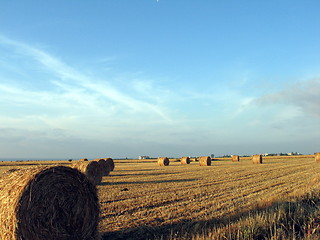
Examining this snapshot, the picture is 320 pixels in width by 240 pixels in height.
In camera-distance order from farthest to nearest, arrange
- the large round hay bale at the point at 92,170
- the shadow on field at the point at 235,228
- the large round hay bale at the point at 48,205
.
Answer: the large round hay bale at the point at 92,170
the shadow on field at the point at 235,228
the large round hay bale at the point at 48,205

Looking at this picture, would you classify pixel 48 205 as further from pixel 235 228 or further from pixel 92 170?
pixel 92 170

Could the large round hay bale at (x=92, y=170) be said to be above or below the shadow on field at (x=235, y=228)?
above

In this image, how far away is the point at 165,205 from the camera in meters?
10.7

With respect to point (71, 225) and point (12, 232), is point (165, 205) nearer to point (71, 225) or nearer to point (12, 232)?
point (71, 225)

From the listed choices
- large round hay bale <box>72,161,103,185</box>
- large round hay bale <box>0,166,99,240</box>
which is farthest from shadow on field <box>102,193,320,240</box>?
large round hay bale <box>72,161,103,185</box>

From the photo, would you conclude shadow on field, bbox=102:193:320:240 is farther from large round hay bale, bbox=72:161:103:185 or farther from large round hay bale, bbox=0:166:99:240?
large round hay bale, bbox=72:161:103:185

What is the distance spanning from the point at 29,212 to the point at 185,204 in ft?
18.7

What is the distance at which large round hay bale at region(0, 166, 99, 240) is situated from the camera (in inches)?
252

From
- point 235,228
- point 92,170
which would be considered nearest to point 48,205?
point 235,228

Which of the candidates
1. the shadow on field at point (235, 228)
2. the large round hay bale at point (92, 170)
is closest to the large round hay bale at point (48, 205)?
the shadow on field at point (235, 228)

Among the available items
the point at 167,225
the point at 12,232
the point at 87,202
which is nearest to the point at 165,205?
the point at 167,225

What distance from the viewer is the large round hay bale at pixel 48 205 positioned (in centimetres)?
639

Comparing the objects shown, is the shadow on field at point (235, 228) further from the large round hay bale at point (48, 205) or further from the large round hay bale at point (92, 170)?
the large round hay bale at point (92, 170)

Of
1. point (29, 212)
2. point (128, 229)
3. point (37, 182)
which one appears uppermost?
point (37, 182)
